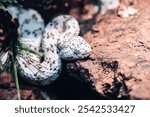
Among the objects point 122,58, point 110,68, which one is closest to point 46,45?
point 110,68

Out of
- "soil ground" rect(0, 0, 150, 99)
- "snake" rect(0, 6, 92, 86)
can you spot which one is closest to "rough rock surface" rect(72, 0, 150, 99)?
"soil ground" rect(0, 0, 150, 99)

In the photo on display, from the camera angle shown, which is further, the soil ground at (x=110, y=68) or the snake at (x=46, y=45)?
the snake at (x=46, y=45)

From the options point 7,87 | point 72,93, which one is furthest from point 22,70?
point 72,93

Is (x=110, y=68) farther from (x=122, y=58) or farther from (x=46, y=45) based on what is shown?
(x=46, y=45)

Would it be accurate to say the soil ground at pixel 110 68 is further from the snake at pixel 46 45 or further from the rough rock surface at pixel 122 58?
the snake at pixel 46 45

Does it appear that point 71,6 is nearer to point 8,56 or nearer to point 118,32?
point 118,32

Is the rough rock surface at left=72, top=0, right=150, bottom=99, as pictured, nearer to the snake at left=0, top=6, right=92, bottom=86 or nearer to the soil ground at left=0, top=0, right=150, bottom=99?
the soil ground at left=0, top=0, right=150, bottom=99

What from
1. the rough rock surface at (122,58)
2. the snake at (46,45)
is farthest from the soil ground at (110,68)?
the snake at (46,45)
